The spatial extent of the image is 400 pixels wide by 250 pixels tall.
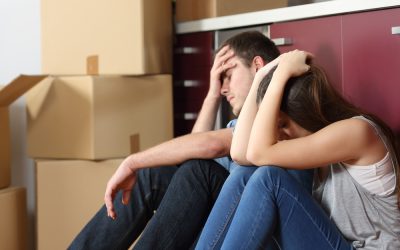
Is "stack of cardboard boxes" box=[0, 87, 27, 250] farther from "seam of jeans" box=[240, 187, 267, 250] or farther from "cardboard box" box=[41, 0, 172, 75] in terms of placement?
"seam of jeans" box=[240, 187, 267, 250]

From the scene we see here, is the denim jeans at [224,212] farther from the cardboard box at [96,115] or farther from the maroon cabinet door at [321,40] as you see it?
the cardboard box at [96,115]

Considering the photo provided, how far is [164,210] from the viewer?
1.46m

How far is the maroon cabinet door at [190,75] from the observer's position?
2.24 m

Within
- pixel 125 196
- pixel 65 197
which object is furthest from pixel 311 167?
Result: pixel 65 197

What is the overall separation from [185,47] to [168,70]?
10cm

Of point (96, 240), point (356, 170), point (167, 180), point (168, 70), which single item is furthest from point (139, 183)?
point (168, 70)

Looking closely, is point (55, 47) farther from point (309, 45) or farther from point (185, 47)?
point (309, 45)

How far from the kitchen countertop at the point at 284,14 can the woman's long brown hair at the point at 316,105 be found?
1.26 feet

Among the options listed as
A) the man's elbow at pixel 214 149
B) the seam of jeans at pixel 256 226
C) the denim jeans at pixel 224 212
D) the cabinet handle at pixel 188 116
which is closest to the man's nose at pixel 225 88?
A: the man's elbow at pixel 214 149

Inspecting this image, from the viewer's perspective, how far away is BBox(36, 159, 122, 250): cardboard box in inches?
83.6

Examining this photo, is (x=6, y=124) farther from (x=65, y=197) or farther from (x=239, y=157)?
(x=239, y=157)

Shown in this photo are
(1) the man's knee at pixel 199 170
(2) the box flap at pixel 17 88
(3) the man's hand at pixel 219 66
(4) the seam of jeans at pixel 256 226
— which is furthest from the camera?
(2) the box flap at pixel 17 88

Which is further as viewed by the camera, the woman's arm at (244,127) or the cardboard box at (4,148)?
the cardboard box at (4,148)

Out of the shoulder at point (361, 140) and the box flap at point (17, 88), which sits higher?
the box flap at point (17, 88)
